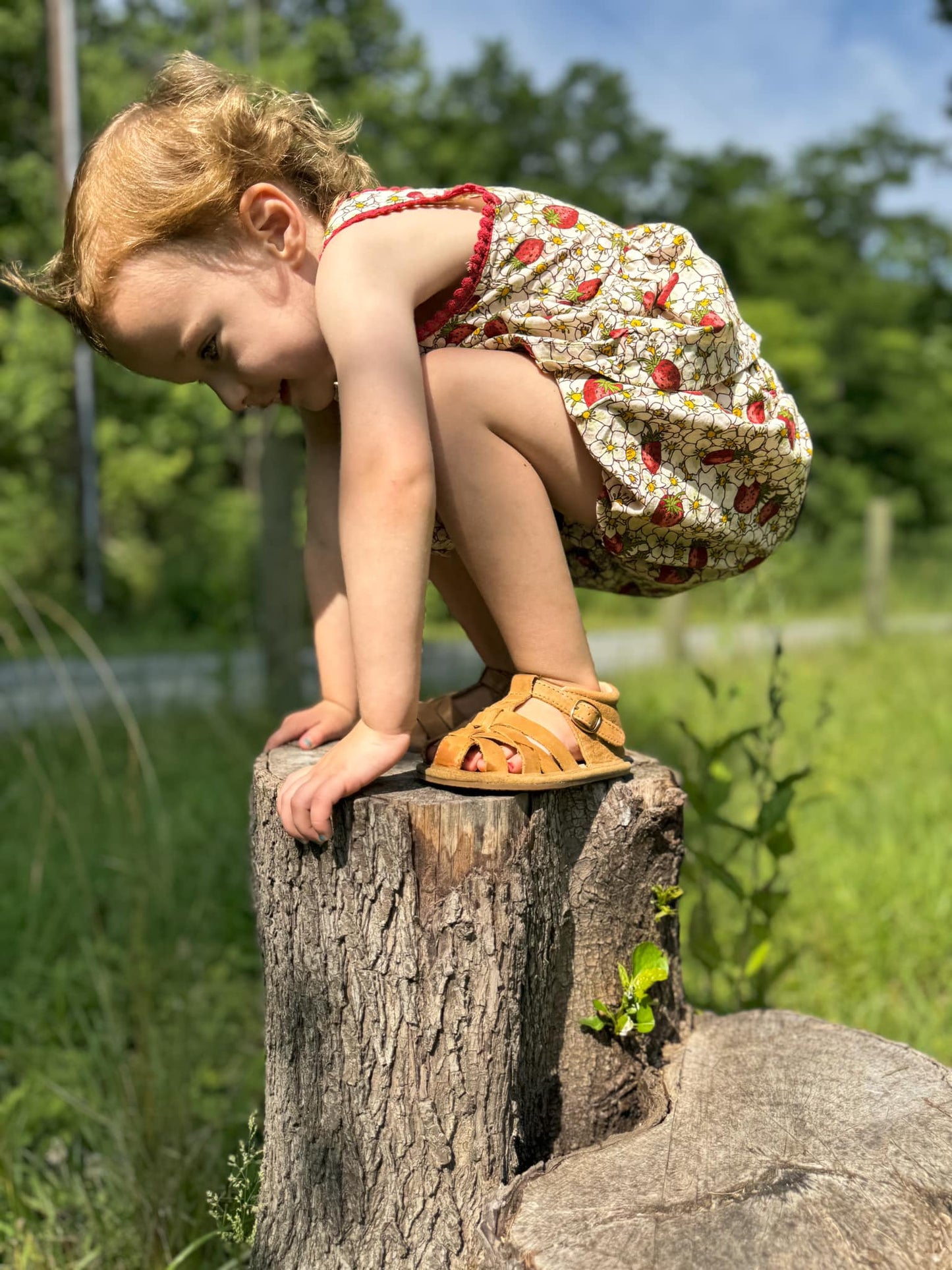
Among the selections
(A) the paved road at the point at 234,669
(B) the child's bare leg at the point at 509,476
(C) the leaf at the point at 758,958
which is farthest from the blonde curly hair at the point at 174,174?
(C) the leaf at the point at 758,958

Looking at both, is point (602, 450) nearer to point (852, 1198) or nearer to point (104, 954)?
point (852, 1198)

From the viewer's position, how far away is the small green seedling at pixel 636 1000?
4.89 ft

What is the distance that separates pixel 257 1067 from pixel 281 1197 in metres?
0.92

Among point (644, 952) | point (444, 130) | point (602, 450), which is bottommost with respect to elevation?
point (644, 952)

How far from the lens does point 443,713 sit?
5.92 feet

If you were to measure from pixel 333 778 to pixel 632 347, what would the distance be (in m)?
0.72

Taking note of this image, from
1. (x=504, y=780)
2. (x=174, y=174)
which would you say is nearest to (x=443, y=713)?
(x=504, y=780)

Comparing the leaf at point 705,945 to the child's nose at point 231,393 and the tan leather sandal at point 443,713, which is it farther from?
the child's nose at point 231,393

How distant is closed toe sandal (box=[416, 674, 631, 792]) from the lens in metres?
1.40

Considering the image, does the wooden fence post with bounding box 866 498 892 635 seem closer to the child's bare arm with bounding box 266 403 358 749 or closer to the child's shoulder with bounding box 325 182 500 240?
the child's bare arm with bounding box 266 403 358 749

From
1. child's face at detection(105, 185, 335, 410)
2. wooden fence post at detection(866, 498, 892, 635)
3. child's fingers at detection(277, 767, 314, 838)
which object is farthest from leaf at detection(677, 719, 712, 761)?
wooden fence post at detection(866, 498, 892, 635)

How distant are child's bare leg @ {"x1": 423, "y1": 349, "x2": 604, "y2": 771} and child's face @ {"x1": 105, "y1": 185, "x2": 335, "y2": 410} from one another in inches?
8.2

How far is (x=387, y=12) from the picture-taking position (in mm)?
13938

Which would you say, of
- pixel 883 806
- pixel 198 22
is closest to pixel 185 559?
pixel 198 22
